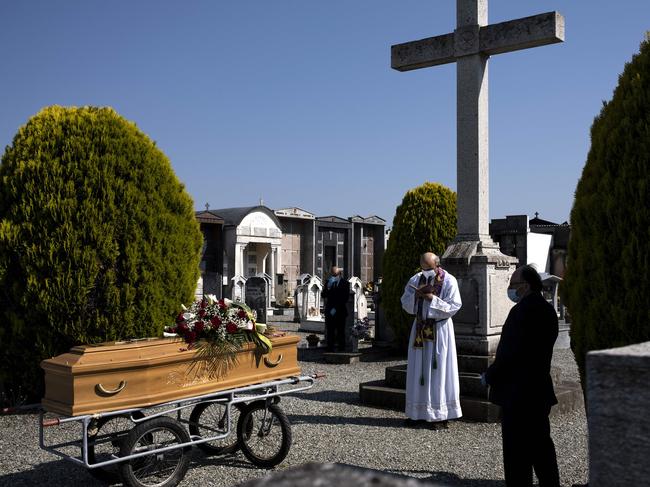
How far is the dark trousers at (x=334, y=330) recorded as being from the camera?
42.3 ft

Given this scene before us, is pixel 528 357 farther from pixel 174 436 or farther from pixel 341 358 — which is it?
pixel 341 358

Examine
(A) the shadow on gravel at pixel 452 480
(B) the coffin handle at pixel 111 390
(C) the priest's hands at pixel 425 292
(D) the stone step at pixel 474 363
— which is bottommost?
(A) the shadow on gravel at pixel 452 480

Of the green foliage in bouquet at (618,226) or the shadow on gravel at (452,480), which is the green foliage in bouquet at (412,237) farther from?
the green foliage in bouquet at (618,226)

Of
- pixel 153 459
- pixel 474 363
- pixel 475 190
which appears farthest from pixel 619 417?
pixel 475 190

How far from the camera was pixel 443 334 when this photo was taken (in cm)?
720

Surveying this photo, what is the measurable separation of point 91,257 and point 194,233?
128 cm

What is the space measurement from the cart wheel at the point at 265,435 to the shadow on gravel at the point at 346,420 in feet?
4.98

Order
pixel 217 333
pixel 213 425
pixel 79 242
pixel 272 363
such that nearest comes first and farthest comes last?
pixel 217 333 < pixel 272 363 < pixel 213 425 < pixel 79 242

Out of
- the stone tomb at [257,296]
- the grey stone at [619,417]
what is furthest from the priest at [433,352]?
the stone tomb at [257,296]

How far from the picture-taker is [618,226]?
389 centimetres

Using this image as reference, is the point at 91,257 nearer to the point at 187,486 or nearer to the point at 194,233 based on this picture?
the point at 194,233

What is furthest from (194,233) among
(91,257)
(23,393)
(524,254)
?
(524,254)

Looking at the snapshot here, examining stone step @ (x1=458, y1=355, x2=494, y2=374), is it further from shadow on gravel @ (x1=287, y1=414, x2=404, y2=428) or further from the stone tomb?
the stone tomb

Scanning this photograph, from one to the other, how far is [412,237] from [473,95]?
14.5ft
